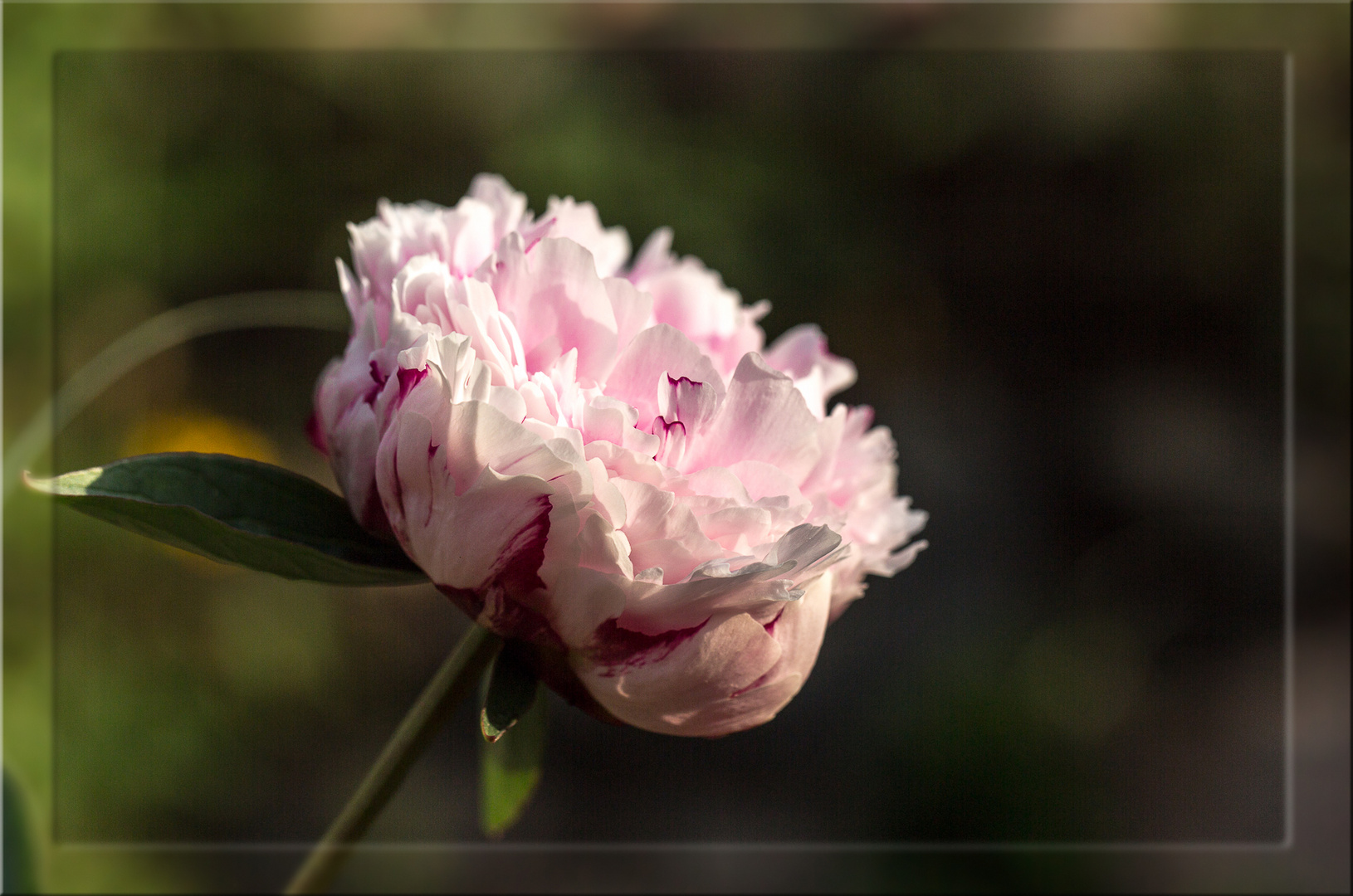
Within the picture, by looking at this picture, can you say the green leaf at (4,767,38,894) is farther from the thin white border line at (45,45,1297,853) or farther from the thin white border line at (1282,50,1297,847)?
the thin white border line at (1282,50,1297,847)

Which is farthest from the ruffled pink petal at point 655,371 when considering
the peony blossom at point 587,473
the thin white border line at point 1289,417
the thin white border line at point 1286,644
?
the thin white border line at point 1289,417

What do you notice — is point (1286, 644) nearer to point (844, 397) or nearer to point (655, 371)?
point (844, 397)

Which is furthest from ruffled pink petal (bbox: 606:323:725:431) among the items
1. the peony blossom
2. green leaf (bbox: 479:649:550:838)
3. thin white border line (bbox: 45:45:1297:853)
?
thin white border line (bbox: 45:45:1297:853)

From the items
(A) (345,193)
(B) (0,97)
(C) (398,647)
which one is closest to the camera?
(B) (0,97)

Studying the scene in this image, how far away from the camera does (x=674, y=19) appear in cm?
75

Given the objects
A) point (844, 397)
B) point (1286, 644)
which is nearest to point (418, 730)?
point (1286, 644)

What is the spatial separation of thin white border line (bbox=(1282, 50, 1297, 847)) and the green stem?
581 millimetres

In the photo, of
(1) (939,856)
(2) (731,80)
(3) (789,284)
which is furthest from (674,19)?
(1) (939,856)

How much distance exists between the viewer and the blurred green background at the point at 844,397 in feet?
2.31

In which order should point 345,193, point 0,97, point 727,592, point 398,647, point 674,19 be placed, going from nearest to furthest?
point 727,592 → point 0,97 → point 674,19 → point 345,193 → point 398,647

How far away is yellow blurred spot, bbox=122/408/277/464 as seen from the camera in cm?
68

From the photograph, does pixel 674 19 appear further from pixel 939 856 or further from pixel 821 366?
pixel 939 856

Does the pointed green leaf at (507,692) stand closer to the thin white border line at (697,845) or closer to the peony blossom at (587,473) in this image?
the peony blossom at (587,473)

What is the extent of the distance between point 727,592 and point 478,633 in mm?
67
